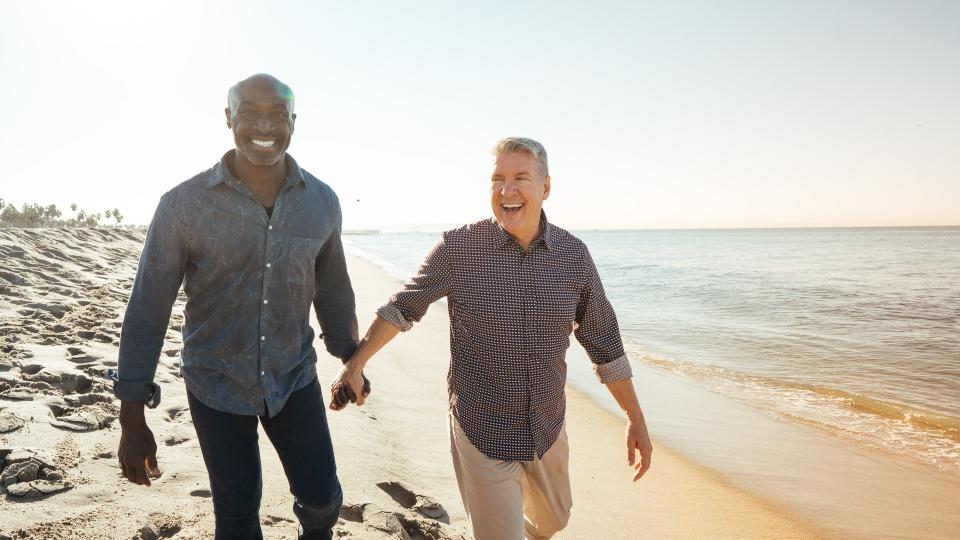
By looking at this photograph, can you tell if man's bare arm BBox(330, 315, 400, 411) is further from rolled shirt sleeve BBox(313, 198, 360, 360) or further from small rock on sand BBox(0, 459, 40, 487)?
small rock on sand BBox(0, 459, 40, 487)

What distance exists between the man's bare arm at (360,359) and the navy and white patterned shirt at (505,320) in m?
0.05

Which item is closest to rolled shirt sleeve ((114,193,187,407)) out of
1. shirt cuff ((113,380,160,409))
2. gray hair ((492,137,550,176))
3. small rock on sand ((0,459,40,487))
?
shirt cuff ((113,380,160,409))

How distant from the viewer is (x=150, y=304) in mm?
2082

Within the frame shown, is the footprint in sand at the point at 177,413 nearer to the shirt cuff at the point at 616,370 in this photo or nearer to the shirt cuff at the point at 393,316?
the shirt cuff at the point at 393,316

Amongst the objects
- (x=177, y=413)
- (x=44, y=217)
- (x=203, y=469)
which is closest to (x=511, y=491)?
(x=203, y=469)

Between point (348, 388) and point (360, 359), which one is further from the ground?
point (360, 359)

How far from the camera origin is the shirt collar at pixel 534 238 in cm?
259

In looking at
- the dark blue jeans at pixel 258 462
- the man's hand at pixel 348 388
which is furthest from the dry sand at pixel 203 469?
the man's hand at pixel 348 388

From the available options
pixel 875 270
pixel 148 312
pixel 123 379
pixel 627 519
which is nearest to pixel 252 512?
pixel 123 379

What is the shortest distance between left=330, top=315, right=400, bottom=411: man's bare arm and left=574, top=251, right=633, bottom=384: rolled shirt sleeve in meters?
0.94

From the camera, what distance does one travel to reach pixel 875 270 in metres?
31.5

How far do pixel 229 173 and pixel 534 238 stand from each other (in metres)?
1.35

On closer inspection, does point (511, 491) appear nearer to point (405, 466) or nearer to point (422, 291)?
point (422, 291)

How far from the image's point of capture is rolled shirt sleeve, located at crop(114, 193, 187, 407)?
2.06 metres
